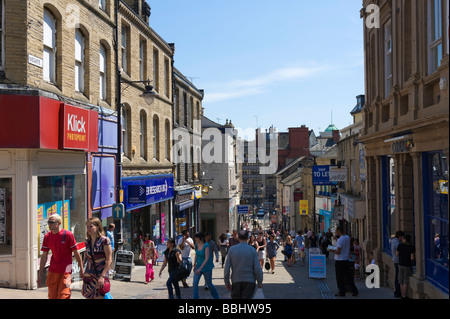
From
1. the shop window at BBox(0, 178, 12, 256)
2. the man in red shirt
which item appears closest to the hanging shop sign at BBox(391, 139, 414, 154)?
the man in red shirt

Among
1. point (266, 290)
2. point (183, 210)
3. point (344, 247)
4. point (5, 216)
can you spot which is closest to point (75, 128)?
point (5, 216)

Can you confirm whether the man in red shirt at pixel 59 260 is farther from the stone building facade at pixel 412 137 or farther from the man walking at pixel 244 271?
the stone building facade at pixel 412 137

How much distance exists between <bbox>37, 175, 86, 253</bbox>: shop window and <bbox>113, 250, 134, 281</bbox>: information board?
1.40 meters

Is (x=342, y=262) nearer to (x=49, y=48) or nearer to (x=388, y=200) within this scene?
(x=388, y=200)

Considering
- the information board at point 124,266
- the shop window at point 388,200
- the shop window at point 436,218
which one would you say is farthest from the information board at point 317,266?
the information board at point 124,266

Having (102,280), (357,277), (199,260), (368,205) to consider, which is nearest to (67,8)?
(199,260)

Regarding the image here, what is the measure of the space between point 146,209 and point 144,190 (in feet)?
9.96

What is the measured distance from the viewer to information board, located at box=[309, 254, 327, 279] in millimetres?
16625

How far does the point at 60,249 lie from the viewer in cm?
864

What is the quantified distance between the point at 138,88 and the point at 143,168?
3.68 m

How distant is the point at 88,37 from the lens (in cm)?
1702

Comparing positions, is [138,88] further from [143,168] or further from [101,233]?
[101,233]

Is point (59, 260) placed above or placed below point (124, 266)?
above

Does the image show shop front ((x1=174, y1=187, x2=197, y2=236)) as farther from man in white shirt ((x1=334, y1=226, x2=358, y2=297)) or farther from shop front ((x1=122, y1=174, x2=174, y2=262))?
man in white shirt ((x1=334, y1=226, x2=358, y2=297))
